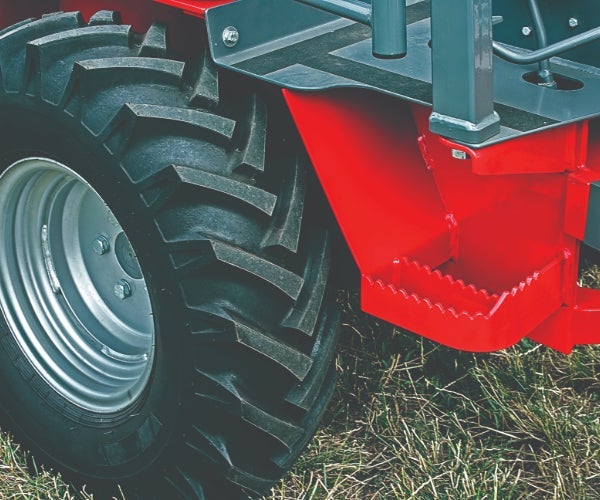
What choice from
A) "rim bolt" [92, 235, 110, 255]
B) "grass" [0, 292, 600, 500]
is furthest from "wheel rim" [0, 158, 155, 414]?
"grass" [0, 292, 600, 500]

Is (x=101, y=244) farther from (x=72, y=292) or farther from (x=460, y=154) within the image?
(x=460, y=154)

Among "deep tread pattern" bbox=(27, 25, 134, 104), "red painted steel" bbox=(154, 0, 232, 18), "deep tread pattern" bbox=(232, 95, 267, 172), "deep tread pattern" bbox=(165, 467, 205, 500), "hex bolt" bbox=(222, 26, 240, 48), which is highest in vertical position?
"red painted steel" bbox=(154, 0, 232, 18)

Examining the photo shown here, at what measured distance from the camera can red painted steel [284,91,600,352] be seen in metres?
1.89

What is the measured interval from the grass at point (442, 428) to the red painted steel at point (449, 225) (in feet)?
1.52

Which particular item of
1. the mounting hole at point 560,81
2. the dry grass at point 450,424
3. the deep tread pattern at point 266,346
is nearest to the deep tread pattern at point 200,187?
the deep tread pattern at point 266,346

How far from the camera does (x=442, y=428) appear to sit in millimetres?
2605

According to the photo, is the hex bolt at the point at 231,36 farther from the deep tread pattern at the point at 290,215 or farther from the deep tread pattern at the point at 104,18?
the deep tread pattern at the point at 104,18

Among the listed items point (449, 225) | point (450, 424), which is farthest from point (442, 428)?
point (449, 225)

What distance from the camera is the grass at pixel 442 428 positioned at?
2.39 metres

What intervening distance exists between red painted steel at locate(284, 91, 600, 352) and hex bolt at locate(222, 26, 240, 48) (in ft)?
0.48

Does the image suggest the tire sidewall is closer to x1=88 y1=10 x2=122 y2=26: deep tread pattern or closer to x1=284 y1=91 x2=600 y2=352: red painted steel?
x1=88 y1=10 x2=122 y2=26: deep tread pattern

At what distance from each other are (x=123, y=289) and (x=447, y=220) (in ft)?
2.50

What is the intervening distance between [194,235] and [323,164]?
0.27 meters

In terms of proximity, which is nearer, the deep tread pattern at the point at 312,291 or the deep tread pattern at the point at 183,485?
the deep tread pattern at the point at 312,291
